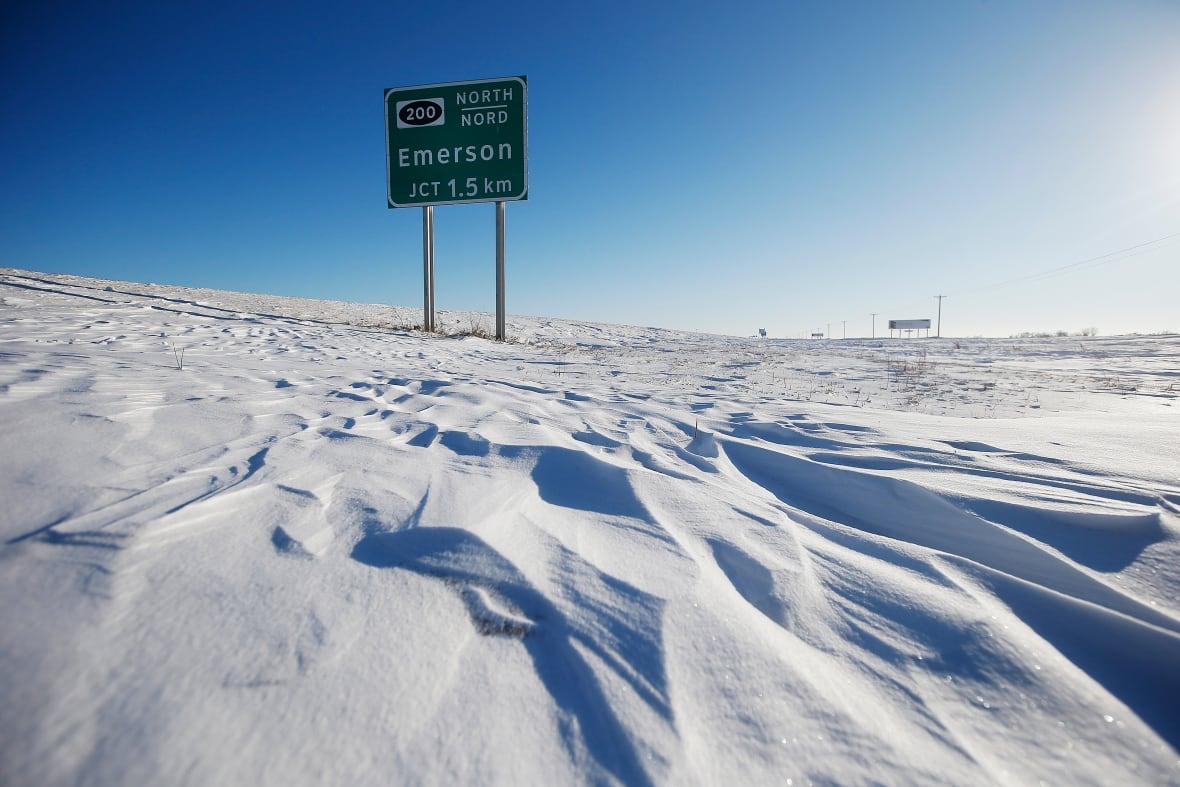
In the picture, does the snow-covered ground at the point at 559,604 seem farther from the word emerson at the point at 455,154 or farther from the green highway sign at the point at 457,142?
the word emerson at the point at 455,154

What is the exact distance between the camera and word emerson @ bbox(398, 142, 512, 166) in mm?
8055

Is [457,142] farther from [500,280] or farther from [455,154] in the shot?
[500,280]

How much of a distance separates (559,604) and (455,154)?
8.88 meters

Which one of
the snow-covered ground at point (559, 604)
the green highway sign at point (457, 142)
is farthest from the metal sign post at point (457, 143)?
the snow-covered ground at point (559, 604)

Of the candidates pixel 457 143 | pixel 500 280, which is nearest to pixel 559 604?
pixel 500 280

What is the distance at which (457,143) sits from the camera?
8.12 m

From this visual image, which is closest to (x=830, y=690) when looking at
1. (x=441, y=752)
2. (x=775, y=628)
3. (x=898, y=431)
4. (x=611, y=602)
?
(x=775, y=628)

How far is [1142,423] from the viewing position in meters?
2.67

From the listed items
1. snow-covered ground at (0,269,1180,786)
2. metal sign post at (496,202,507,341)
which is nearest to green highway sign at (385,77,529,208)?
metal sign post at (496,202,507,341)

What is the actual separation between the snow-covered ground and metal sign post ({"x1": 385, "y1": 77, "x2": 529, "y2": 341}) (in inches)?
275

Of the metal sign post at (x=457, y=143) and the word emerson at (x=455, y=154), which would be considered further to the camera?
the word emerson at (x=455, y=154)

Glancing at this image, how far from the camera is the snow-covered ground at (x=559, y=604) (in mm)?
709

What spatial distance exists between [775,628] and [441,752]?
0.69 metres

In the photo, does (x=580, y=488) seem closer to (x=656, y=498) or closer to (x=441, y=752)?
(x=656, y=498)
